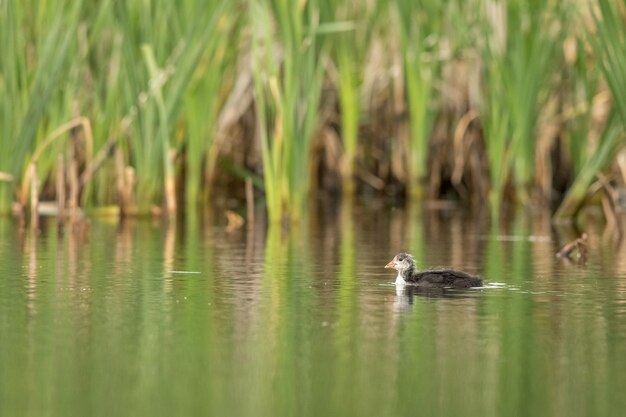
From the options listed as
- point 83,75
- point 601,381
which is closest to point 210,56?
point 83,75

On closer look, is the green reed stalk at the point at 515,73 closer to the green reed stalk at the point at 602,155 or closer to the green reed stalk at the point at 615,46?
the green reed stalk at the point at 602,155

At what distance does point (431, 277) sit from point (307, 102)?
4.73 m

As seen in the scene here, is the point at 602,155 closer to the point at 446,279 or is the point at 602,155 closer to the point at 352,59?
the point at 352,59

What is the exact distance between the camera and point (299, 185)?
1459cm

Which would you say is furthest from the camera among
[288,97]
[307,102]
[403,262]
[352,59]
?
[352,59]

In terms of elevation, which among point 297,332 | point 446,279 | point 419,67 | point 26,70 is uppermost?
point 419,67

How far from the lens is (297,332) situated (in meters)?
7.70

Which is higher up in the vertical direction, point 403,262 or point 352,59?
point 352,59

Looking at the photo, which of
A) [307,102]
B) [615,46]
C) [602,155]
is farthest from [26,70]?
[602,155]

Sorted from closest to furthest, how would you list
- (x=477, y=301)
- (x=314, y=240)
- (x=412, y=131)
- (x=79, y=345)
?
(x=79, y=345) → (x=477, y=301) → (x=314, y=240) → (x=412, y=131)

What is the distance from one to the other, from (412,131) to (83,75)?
4.30 meters

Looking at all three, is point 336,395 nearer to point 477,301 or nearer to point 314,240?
point 477,301

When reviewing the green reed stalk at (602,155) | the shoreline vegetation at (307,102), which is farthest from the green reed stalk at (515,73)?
the green reed stalk at (602,155)

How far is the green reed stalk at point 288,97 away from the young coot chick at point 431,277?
4.23 metres
